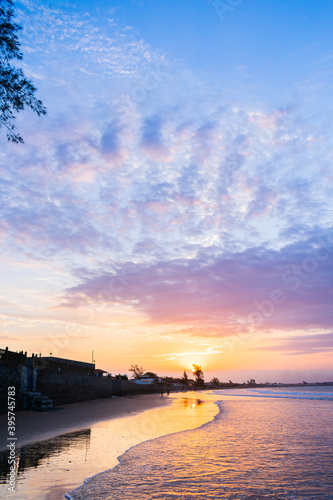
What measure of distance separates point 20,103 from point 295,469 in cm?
1287

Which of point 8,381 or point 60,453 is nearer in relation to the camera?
point 60,453

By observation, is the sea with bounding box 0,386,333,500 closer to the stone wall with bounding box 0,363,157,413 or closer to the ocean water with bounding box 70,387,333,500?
the ocean water with bounding box 70,387,333,500

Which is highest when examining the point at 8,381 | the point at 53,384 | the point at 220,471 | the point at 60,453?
the point at 8,381

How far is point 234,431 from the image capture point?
58.0 ft

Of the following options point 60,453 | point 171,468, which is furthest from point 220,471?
point 60,453

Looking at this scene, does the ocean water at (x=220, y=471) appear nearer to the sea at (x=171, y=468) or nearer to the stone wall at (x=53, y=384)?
the sea at (x=171, y=468)

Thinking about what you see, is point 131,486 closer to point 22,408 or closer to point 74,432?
point 74,432

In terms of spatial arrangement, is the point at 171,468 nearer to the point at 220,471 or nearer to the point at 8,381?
the point at 220,471

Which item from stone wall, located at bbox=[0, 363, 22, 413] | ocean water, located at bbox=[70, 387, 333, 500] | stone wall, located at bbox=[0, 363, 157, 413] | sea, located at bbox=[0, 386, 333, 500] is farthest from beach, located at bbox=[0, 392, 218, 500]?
stone wall, located at bbox=[0, 363, 157, 413]

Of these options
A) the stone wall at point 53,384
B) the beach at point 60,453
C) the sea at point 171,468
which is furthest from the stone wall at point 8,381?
the sea at point 171,468

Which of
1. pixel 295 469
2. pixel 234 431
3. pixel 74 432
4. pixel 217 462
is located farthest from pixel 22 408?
pixel 295 469

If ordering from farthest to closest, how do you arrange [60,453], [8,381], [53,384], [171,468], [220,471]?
[53,384], [8,381], [60,453], [171,468], [220,471]

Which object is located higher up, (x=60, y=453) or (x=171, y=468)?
(x=60, y=453)

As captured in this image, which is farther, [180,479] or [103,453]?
[103,453]
